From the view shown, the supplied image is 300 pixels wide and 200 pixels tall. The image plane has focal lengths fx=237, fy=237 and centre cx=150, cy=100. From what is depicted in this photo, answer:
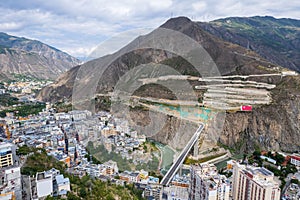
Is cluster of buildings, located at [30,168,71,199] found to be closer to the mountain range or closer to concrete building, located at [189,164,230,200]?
concrete building, located at [189,164,230,200]

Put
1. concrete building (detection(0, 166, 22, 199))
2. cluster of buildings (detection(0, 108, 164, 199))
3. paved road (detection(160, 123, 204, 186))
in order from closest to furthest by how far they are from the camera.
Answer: concrete building (detection(0, 166, 22, 199)), cluster of buildings (detection(0, 108, 164, 199)), paved road (detection(160, 123, 204, 186))

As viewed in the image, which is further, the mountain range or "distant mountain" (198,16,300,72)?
"distant mountain" (198,16,300,72)

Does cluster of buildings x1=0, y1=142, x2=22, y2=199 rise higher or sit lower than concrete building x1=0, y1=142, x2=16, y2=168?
lower

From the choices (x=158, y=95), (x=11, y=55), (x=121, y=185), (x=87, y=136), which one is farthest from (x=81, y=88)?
(x=11, y=55)

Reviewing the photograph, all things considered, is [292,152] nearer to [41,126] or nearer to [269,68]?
[269,68]

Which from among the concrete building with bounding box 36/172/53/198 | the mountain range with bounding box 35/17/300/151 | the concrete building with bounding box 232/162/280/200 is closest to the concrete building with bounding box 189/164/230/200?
the concrete building with bounding box 232/162/280/200

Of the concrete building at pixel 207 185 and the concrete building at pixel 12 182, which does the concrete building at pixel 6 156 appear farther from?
the concrete building at pixel 207 185
